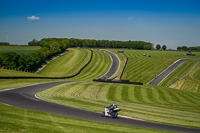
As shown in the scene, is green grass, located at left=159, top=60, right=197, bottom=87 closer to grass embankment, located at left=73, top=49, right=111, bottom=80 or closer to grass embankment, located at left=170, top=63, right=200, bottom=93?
grass embankment, located at left=170, top=63, right=200, bottom=93

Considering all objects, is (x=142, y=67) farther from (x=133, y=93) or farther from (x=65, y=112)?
(x=65, y=112)

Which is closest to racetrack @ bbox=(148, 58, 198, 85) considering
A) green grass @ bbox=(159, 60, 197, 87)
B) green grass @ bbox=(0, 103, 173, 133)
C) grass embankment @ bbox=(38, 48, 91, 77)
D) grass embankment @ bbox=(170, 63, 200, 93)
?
green grass @ bbox=(159, 60, 197, 87)

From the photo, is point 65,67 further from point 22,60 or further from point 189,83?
point 189,83

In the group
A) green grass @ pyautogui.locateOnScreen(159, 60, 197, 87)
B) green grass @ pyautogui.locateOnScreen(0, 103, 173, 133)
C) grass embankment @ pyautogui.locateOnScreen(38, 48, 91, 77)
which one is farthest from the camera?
grass embankment @ pyautogui.locateOnScreen(38, 48, 91, 77)

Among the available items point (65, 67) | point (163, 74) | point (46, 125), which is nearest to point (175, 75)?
point (163, 74)

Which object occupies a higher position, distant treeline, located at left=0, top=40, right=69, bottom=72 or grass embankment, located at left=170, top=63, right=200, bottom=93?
distant treeline, located at left=0, top=40, right=69, bottom=72

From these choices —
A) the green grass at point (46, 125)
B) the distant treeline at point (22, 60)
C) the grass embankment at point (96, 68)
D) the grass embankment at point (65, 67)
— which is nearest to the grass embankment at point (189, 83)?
the grass embankment at point (96, 68)

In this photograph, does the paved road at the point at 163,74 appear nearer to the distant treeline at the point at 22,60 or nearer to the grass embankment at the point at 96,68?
the grass embankment at the point at 96,68

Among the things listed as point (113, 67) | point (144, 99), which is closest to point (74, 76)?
point (113, 67)
